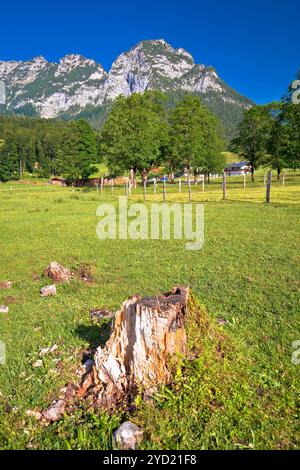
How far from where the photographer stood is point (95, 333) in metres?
5.69

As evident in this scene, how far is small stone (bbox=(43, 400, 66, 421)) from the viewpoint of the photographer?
3.82 metres

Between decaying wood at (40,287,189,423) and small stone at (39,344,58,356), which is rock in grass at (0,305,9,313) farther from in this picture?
decaying wood at (40,287,189,423)

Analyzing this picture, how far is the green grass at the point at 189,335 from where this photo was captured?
11.6 ft

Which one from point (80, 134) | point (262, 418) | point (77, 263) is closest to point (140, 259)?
point (77, 263)

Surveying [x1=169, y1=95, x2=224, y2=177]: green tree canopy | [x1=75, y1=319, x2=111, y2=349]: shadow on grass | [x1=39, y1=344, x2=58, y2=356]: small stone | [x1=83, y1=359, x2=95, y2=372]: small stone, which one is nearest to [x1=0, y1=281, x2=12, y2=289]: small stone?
[x1=75, y1=319, x2=111, y2=349]: shadow on grass

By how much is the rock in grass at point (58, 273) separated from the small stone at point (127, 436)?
5865 millimetres

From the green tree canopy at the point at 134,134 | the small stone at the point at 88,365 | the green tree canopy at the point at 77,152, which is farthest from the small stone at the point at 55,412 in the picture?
the green tree canopy at the point at 77,152

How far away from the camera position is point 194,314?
5.01 meters

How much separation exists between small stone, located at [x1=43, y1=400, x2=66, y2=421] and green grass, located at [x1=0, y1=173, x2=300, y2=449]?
144mm

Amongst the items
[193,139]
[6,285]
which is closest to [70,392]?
[6,285]

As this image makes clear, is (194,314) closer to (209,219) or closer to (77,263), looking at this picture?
(77,263)

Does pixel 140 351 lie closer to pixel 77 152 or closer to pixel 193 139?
pixel 193 139

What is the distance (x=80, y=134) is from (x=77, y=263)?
56.4m

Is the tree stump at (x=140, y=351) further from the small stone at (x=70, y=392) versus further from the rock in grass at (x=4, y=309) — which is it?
the rock in grass at (x=4, y=309)
